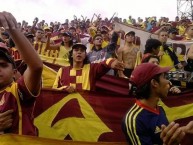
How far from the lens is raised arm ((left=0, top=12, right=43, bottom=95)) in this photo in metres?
2.54

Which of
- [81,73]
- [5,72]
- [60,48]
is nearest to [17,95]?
[5,72]

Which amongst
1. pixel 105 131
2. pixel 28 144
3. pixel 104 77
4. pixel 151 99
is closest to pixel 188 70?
pixel 104 77

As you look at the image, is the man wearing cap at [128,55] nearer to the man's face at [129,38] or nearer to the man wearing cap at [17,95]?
the man's face at [129,38]

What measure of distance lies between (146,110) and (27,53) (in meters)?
1.17

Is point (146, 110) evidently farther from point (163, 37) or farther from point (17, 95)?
point (163, 37)

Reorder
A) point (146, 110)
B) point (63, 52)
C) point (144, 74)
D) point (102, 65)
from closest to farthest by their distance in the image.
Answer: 1. point (146, 110)
2. point (144, 74)
3. point (102, 65)
4. point (63, 52)

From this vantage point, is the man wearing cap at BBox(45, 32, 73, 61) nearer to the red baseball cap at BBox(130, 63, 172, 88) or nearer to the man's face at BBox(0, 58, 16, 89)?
the red baseball cap at BBox(130, 63, 172, 88)

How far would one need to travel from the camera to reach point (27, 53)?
111 inches

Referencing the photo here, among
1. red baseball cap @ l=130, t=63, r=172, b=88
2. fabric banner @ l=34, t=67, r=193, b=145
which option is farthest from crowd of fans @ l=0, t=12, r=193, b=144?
fabric banner @ l=34, t=67, r=193, b=145

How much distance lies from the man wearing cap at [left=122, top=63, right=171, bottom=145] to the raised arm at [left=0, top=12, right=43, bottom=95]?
0.84 meters

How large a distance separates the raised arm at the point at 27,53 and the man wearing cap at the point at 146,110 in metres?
0.84

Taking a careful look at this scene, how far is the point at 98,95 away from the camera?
5.53 m

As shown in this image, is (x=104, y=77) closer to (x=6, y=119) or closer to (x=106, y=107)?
(x=106, y=107)

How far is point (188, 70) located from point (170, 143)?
3937mm
